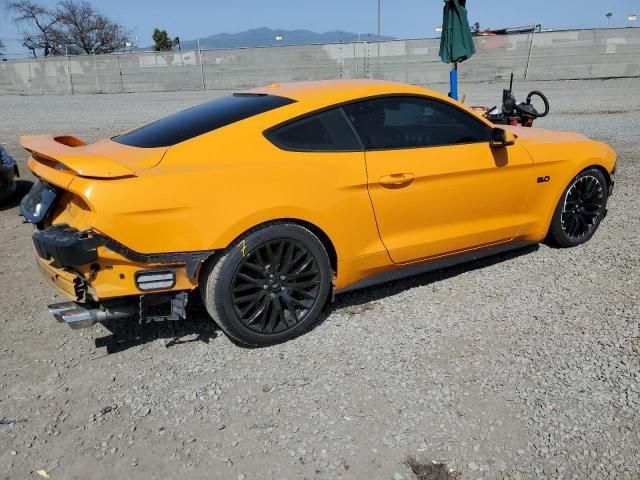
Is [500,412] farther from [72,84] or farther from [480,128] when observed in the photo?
[72,84]

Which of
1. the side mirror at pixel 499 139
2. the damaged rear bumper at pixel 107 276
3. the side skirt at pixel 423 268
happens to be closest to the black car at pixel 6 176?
the damaged rear bumper at pixel 107 276

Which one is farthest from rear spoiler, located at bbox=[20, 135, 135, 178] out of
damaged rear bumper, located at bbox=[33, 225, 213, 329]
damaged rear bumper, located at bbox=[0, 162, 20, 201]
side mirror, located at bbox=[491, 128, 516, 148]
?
damaged rear bumper, located at bbox=[0, 162, 20, 201]

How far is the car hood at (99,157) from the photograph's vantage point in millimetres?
2775

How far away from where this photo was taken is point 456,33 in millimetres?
8023

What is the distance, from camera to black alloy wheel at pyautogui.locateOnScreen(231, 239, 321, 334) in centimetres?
311

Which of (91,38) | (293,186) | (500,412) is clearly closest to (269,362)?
(293,186)

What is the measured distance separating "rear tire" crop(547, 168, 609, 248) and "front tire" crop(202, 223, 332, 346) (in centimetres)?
228

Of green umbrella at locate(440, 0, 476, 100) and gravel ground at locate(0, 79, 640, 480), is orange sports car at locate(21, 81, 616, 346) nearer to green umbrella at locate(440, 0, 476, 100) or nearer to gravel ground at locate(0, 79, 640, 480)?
gravel ground at locate(0, 79, 640, 480)

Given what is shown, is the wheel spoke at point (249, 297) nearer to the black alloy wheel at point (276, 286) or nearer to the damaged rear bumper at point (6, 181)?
the black alloy wheel at point (276, 286)

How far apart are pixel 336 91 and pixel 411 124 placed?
1.94ft

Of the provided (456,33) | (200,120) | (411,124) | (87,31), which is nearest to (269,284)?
(200,120)

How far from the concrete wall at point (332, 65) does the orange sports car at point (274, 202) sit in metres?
22.4

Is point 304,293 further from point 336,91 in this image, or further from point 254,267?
point 336,91

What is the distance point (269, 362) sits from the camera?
3178 millimetres
